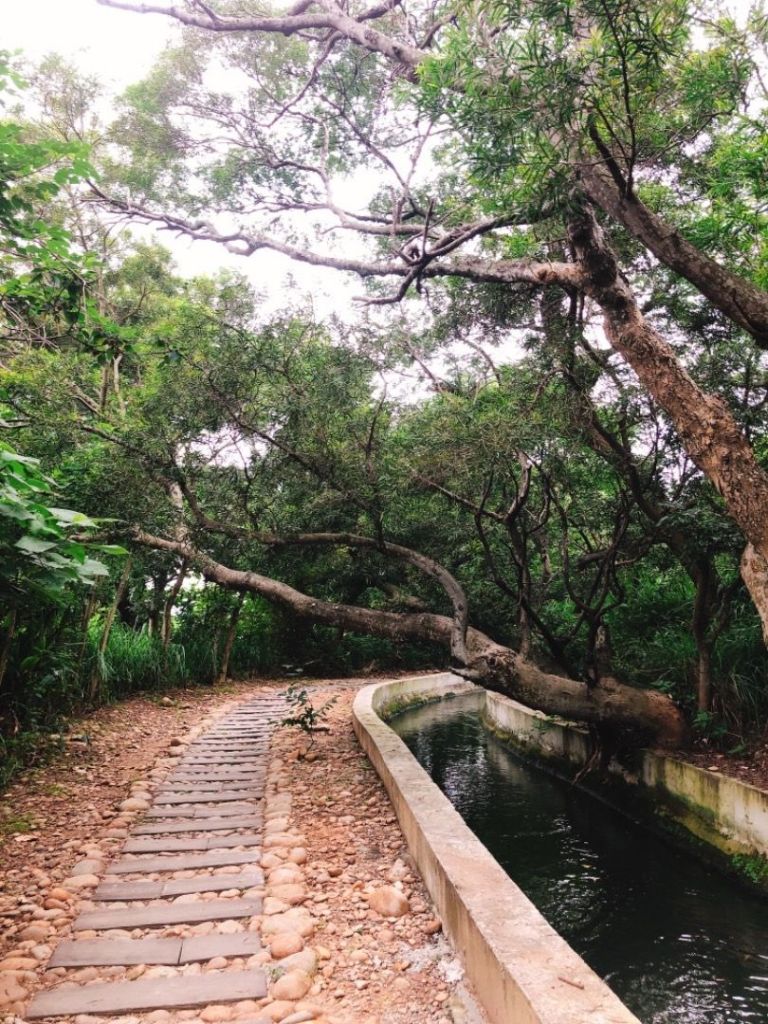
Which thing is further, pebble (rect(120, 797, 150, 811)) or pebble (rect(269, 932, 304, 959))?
pebble (rect(120, 797, 150, 811))

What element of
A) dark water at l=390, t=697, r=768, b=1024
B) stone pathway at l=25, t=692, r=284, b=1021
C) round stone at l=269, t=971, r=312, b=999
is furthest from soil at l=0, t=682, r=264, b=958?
dark water at l=390, t=697, r=768, b=1024

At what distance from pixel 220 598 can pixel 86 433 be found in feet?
16.2

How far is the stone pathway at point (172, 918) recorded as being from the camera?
7.97 ft

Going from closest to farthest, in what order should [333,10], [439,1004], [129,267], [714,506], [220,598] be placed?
[439,1004] < [714,506] < [333,10] < [220,598] < [129,267]

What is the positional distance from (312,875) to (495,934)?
1.45 m

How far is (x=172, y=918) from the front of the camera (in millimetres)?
2994

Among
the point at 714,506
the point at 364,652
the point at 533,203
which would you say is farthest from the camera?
the point at 364,652

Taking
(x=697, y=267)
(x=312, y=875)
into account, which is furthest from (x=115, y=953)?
(x=697, y=267)

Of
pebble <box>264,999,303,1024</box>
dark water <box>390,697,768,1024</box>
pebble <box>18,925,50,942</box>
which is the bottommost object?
dark water <box>390,697,768,1024</box>

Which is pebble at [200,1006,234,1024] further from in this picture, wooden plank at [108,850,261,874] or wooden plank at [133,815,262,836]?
wooden plank at [133,815,262,836]

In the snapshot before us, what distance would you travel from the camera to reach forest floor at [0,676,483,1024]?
2.43 meters

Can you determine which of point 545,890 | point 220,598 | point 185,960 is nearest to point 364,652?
point 220,598

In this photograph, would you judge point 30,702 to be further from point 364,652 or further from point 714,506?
point 364,652

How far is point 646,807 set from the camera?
20.3 feet
